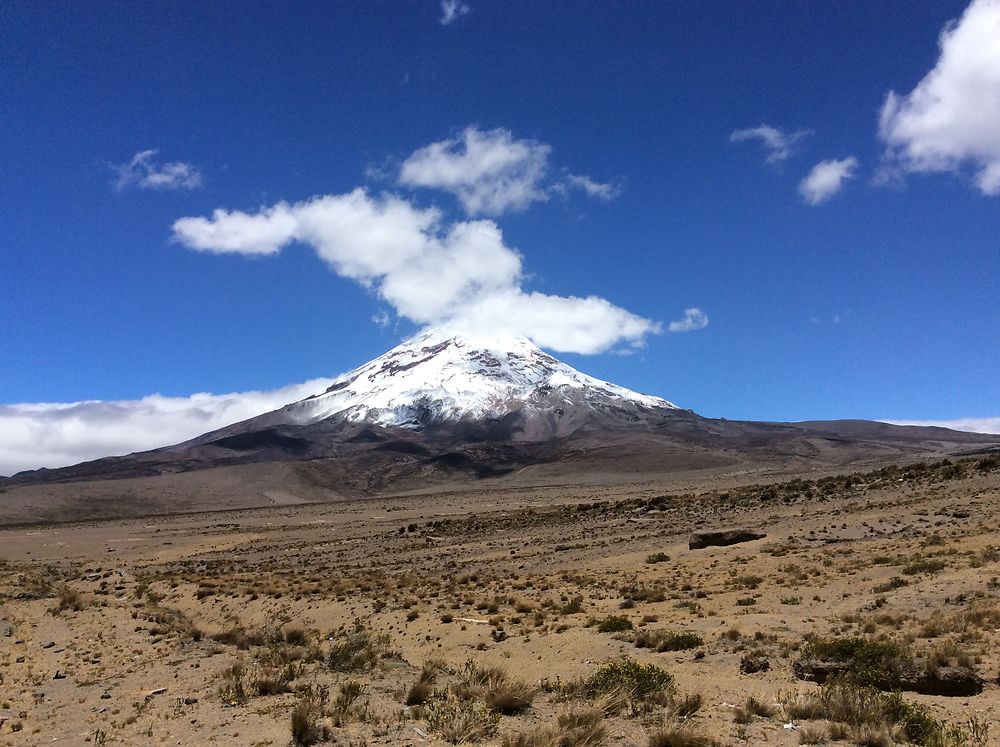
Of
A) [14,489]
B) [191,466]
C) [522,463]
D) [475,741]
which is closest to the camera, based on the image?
[475,741]

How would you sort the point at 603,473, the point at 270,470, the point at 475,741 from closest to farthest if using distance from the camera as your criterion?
1. the point at 475,741
2. the point at 603,473
3. the point at 270,470

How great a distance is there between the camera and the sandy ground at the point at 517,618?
975cm

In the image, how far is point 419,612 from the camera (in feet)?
62.1

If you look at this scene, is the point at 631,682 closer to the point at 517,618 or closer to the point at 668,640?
the point at 668,640

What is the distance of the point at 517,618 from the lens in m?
17.1

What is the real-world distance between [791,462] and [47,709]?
156254mm

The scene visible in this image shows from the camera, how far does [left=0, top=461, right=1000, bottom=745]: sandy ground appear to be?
32.0 ft

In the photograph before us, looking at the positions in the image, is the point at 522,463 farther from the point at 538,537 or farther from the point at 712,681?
the point at 712,681

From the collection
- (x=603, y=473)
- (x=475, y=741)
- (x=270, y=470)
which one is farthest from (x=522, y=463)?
(x=475, y=741)

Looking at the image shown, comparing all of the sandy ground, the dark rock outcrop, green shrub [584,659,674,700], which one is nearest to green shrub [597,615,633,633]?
the sandy ground

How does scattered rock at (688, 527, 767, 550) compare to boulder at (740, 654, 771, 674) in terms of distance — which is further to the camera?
scattered rock at (688, 527, 767, 550)

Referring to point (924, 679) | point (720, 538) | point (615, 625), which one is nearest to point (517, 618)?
point (615, 625)

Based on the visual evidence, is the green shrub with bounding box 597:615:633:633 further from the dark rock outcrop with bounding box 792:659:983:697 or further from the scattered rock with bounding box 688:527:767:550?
the scattered rock with bounding box 688:527:767:550

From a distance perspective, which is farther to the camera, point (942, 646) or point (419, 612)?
point (419, 612)
